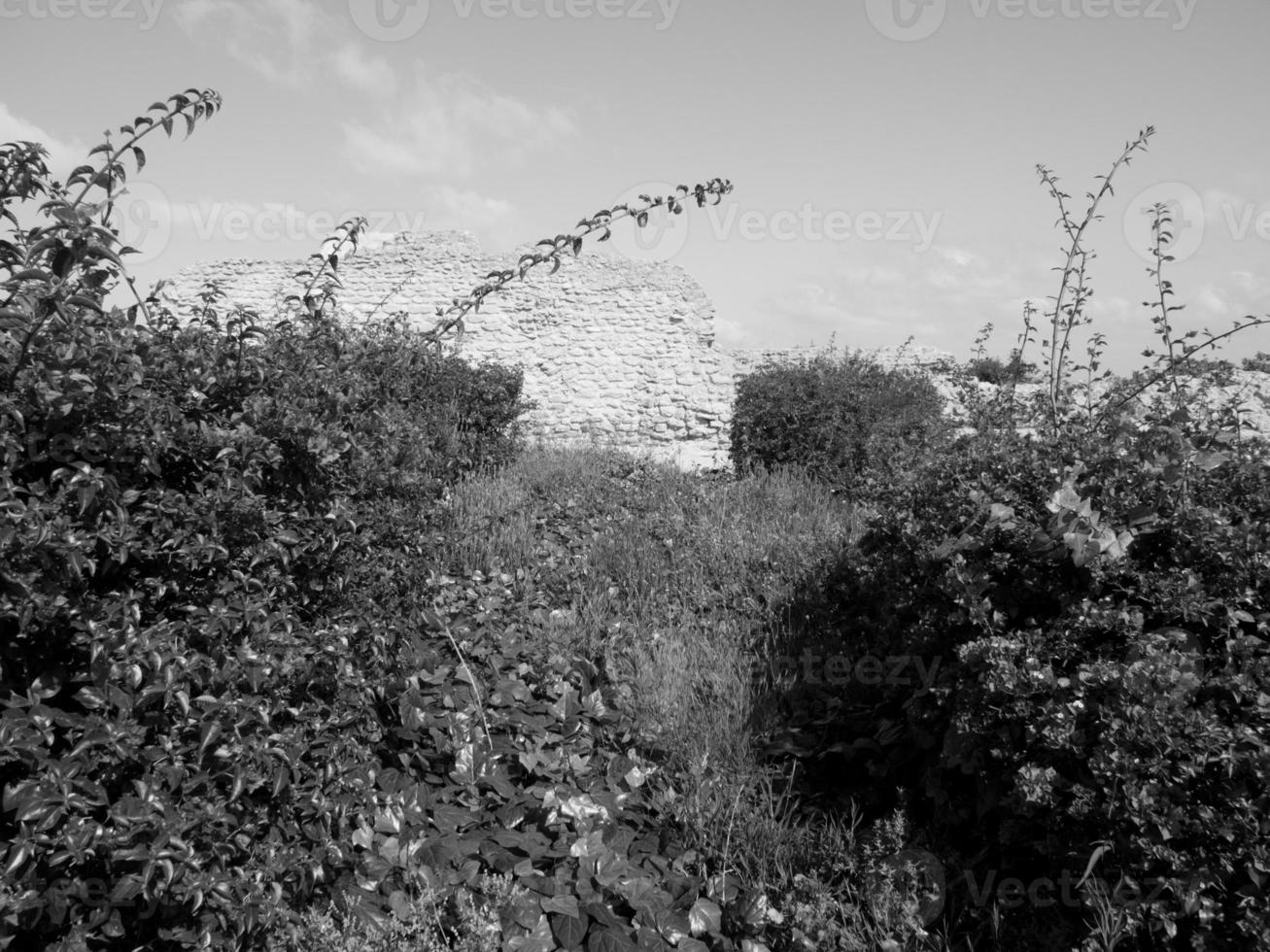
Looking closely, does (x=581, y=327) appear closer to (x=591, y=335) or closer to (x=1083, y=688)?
(x=591, y=335)

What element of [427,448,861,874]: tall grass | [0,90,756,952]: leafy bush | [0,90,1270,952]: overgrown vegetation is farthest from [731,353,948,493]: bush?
[0,90,756,952]: leafy bush

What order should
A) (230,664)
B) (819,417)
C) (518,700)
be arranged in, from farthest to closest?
1. (819,417)
2. (518,700)
3. (230,664)

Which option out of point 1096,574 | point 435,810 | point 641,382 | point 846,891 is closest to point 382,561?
point 435,810

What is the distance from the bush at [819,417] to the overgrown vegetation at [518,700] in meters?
4.63

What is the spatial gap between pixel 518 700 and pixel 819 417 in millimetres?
6110

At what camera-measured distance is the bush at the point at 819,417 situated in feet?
28.5

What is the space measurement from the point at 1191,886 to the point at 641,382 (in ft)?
40.0

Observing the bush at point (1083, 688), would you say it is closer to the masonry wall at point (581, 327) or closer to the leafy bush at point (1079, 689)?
the leafy bush at point (1079, 689)

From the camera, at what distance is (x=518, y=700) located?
3635 millimetres

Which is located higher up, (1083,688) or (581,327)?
(581,327)

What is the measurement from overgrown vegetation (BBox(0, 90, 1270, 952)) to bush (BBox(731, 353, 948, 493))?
4.63m

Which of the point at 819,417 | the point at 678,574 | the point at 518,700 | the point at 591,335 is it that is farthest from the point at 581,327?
the point at 518,700

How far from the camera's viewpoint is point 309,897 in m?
2.50

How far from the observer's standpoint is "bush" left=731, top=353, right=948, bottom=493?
342 inches
